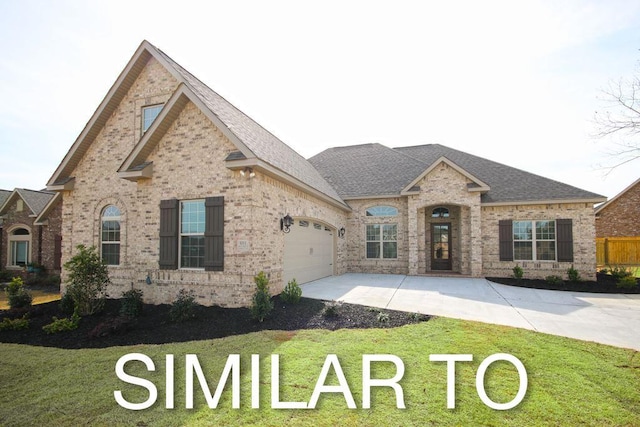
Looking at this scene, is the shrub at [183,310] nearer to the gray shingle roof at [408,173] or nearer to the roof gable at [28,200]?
the gray shingle roof at [408,173]

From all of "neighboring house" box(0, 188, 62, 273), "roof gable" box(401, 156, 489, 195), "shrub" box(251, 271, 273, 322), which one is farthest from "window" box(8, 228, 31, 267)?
"roof gable" box(401, 156, 489, 195)

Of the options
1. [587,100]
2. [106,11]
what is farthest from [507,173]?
[106,11]

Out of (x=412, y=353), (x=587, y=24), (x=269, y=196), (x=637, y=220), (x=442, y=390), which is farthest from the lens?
(x=637, y=220)

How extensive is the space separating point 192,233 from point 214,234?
38.5 inches

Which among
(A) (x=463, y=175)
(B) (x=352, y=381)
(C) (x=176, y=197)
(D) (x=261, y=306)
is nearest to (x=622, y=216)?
(A) (x=463, y=175)

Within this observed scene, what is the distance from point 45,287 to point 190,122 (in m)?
13.3

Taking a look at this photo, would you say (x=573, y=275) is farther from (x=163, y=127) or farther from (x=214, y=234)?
(x=163, y=127)

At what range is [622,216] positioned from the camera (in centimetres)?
2262

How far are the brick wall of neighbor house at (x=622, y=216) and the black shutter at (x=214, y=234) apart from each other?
27.0m

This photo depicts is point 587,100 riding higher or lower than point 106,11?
lower

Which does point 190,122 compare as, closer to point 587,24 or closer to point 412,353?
point 412,353

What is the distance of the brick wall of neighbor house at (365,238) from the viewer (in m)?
16.4

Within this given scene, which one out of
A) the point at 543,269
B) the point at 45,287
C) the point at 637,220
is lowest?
the point at 45,287

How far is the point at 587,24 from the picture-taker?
7.67 meters
